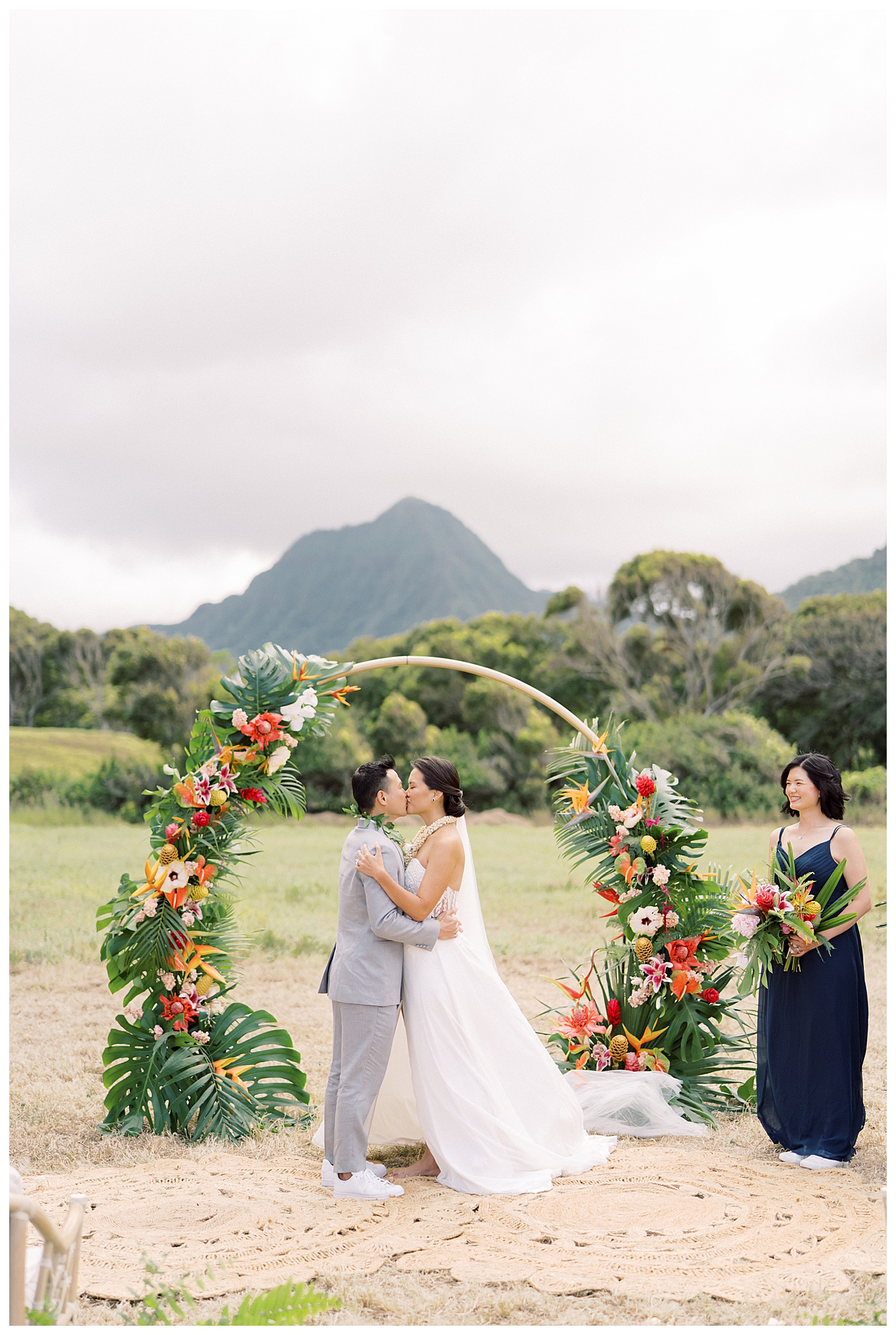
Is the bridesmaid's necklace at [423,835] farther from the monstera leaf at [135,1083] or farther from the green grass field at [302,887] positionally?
the green grass field at [302,887]

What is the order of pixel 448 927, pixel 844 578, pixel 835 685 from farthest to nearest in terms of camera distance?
pixel 844 578, pixel 835 685, pixel 448 927

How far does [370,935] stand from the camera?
4723 millimetres

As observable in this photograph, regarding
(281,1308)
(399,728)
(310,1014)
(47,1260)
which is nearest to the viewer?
(47,1260)

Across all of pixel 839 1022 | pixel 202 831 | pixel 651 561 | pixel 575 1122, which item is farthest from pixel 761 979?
pixel 651 561

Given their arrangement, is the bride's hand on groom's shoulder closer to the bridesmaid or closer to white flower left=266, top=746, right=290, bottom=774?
white flower left=266, top=746, right=290, bottom=774

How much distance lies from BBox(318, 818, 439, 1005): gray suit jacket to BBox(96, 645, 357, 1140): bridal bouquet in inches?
39.9

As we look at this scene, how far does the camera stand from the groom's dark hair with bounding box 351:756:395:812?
4.73 meters

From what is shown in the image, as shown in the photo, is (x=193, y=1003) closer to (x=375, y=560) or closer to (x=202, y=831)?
(x=202, y=831)

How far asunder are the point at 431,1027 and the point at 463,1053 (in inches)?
7.9

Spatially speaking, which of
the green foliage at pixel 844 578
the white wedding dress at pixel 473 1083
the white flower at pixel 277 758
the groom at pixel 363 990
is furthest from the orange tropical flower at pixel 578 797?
the green foliage at pixel 844 578

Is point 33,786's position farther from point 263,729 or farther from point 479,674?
point 479,674

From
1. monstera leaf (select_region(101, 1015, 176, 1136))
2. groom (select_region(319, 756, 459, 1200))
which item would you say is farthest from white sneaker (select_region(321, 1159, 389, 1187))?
monstera leaf (select_region(101, 1015, 176, 1136))

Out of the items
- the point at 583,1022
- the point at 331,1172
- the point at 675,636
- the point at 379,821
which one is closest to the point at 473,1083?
the point at 331,1172

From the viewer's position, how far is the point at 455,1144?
473 cm
